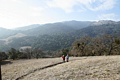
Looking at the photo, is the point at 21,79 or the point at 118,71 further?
the point at 21,79

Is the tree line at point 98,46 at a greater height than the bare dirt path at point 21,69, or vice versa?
the tree line at point 98,46

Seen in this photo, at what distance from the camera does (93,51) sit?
96.2m

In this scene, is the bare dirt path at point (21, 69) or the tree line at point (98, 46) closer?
the bare dirt path at point (21, 69)

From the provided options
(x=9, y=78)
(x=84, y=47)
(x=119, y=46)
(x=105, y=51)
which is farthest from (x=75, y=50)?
(x=9, y=78)

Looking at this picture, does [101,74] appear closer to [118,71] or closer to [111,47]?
[118,71]

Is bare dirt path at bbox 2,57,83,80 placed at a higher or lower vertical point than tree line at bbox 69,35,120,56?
lower

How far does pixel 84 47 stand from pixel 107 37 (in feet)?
45.3

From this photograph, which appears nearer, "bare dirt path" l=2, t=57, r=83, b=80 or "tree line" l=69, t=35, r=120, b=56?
"bare dirt path" l=2, t=57, r=83, b=80

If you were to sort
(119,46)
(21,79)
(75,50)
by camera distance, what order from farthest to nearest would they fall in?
(75,50), (119,46), (21,79)

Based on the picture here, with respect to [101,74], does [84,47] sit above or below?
above

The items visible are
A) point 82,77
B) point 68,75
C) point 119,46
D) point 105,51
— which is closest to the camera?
point 82,77

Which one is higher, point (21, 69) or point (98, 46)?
point (98, 46)

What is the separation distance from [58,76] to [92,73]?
5383mm

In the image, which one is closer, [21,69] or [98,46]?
[21,69]
